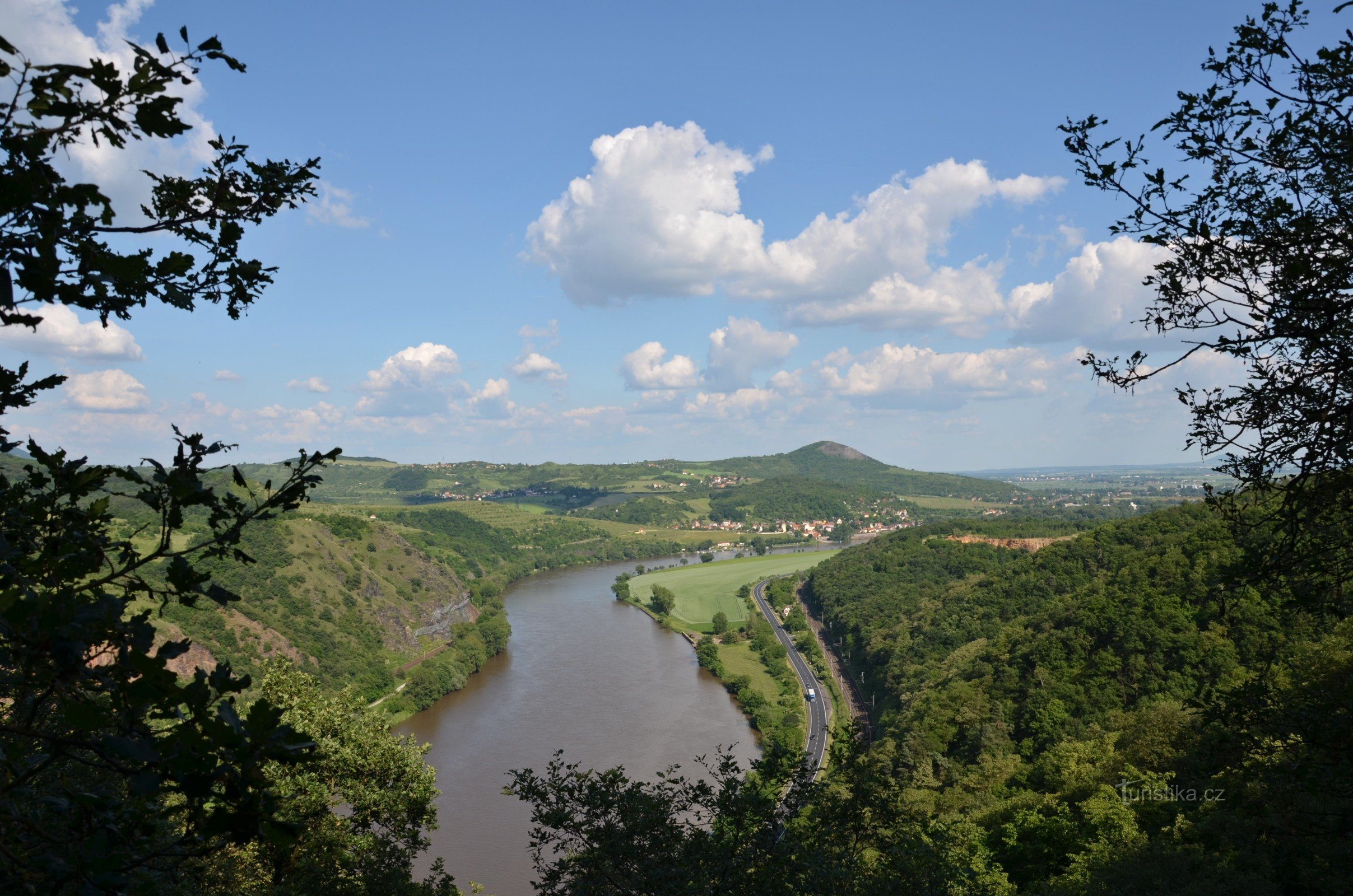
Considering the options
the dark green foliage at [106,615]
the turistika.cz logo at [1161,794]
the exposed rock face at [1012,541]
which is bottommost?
the turistika.cz logo at [1161,794]

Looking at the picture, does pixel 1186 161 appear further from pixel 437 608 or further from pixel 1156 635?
pixel 437 608

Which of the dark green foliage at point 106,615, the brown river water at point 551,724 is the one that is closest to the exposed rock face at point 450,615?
the brown river water at point 551,724

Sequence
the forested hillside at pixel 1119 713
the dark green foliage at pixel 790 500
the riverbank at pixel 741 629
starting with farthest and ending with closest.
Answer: the dark green foliage at pixel 790 500 → the riverbank at pixel 741 629 → the forested hillside at pixel 1119 713

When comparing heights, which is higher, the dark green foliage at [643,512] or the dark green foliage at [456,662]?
the dark green foliage at [643,512]

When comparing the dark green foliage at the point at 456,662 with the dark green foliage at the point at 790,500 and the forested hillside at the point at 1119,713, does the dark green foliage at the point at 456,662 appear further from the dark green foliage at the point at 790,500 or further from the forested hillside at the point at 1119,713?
the dark green foliage at the point at 790,500

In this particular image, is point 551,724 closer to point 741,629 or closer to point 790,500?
point 741,629

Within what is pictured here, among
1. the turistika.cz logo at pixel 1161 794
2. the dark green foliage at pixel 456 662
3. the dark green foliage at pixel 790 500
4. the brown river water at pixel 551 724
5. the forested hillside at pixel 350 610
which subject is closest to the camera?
the turistika.cz logo at pixel 1161 794

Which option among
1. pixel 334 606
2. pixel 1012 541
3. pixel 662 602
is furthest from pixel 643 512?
pixel 334 606
